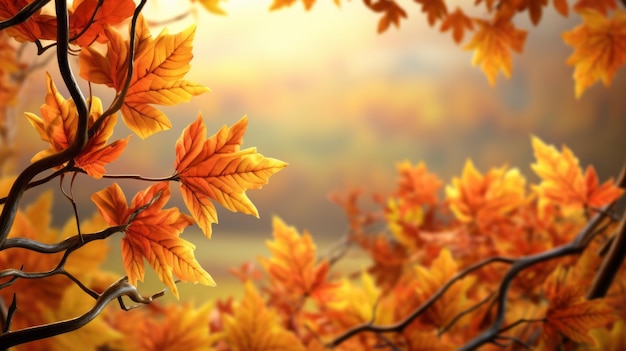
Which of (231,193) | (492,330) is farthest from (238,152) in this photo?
(492,330)

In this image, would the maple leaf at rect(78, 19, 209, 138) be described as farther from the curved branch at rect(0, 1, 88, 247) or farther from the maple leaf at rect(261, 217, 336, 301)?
the maple leaf at rect(261, 217, 336, 301)

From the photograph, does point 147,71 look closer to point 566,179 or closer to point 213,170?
point 213,170

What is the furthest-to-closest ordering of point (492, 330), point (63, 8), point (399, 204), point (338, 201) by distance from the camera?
point (338, 201)
point (399, 204)
point (492, 330)
point (63, 8)

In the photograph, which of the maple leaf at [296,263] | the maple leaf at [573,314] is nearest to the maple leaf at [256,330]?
the maple leaf at [296,263]

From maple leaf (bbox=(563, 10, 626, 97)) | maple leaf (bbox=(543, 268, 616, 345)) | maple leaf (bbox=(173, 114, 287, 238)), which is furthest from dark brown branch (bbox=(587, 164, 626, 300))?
maple leaf (bbox=(173, 114, 287, 238))

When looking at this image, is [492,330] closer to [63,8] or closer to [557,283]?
[557,283]
